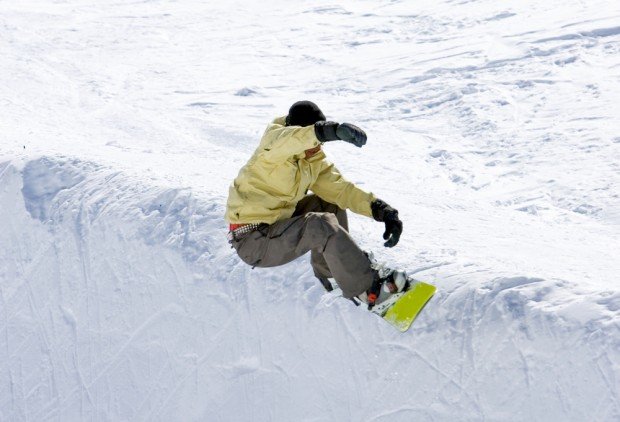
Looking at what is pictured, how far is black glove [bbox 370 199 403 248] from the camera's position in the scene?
4.60 meters

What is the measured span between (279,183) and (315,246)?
427 mm

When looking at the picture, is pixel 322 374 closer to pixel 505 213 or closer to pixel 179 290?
pixel 179 290

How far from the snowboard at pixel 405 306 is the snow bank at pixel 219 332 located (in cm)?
10

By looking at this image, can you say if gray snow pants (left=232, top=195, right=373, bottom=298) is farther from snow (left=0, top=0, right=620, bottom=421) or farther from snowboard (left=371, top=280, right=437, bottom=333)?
snow (left=0, top=0, right=620, bottom=421)

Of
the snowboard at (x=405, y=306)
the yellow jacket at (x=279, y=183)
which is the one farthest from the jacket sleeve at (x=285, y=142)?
the snowboard at (x=405, y=306)

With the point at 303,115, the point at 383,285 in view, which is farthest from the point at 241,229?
the point at 383,285

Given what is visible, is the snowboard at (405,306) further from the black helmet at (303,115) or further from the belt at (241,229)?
the black helmet at (303,115)

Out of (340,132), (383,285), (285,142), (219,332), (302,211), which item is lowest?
(219,332)

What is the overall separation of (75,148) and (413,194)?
3392mm

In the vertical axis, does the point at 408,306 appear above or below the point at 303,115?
below

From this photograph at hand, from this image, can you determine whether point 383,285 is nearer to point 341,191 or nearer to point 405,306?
point 405,306

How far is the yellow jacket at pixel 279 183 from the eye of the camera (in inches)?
168

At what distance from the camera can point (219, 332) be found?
5262mm

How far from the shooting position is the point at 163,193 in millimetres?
6438
